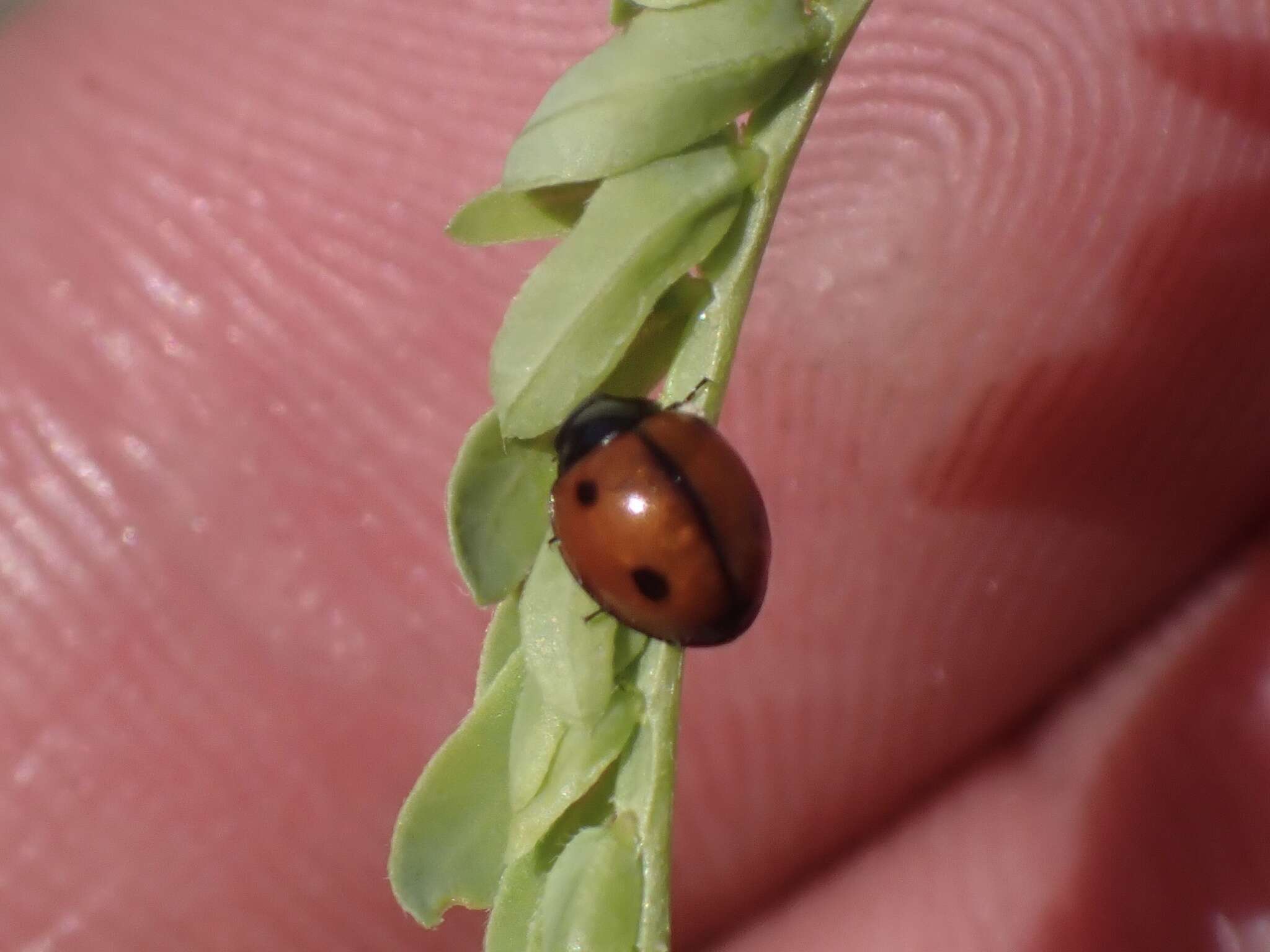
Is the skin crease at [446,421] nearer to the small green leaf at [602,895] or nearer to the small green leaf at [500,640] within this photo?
the small green leaf at [500,640]

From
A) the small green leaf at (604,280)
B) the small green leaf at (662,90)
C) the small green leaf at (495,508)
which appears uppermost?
the small green leaf at (662,90)

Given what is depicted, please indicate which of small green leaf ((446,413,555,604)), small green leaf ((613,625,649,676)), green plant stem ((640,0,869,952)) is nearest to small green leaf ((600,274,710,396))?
green plant stem ((640,0,869,952))

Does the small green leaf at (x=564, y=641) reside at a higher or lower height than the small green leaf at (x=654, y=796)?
higher

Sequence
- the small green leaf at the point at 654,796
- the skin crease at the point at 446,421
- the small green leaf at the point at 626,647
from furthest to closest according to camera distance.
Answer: the skin crease at the point at 446,421 < the small green leaf at the point at 626,647 < the small green leaf at the point at 654,796

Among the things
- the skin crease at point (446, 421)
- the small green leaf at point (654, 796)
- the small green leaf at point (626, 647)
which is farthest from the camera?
the skin crease at point (446, 421)

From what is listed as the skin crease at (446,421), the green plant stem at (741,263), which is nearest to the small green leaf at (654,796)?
the green plant stem at (741,263)

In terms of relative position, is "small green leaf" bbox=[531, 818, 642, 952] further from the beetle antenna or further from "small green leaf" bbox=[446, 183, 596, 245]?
"small green leaf" bbox=[446, 183, 596, 245]

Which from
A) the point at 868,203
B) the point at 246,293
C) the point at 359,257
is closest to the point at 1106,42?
the point at 868,203

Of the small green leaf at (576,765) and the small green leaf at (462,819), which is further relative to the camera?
the small green leaf at (462,819)
